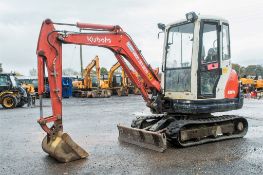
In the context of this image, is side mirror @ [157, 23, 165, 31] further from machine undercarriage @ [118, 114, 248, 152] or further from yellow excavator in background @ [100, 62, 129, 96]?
yellow excavator in background @ [100, 62, 129, 96]

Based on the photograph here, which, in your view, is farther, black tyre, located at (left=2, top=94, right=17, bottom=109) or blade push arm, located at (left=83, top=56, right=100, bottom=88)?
blade push arm, located at (left=83, top=56, right=100, bottom=88)

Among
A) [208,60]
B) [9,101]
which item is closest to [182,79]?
[208,60]

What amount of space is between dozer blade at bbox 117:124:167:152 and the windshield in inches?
81.8

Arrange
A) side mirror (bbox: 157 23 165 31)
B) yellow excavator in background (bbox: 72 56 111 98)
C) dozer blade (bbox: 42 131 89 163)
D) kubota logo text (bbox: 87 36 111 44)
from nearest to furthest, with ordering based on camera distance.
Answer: dozer blade (bbox: 42 131 89 163), kubota logo text (bbox: 87 36 111 44), side mirror (bbox: 157 23 165 31), yellow excavator in background (bbox: 72 56 111 98)

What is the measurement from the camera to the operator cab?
950 cm

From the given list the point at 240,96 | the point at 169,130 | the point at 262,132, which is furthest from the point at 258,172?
the point at 262,132

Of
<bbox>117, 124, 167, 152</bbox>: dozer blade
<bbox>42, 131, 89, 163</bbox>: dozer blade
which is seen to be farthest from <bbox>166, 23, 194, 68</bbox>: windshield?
<bbox>42, 131, 89, 163</bbox>: dozer blade

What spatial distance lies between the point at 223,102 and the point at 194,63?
154 centimetres

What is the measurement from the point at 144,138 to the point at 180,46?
2.68 m

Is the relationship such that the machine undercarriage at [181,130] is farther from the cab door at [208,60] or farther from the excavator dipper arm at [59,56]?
the excavator dipper arm at [59,56]

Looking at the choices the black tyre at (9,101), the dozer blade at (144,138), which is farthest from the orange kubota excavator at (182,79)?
the black tyre at (9,101)

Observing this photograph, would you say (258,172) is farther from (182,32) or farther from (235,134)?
(182,32)

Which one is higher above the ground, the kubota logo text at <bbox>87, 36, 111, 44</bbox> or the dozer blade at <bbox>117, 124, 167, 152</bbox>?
the kubota logo text at <bbox>87, 36, 111, 44</bbox>

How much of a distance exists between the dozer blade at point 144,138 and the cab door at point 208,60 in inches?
64.3
